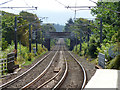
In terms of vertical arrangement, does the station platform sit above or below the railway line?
above

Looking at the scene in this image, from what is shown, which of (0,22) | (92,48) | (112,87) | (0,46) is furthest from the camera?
(0,22)

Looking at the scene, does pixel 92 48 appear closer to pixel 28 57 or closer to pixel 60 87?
pixel 28 57

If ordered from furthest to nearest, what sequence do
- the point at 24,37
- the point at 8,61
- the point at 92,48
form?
the point at 24,37 → the point at 92,48 → the point at 8,61

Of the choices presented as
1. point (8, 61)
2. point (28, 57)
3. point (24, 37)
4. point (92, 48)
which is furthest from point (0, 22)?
point (8, 61)

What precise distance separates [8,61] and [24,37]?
25223mm

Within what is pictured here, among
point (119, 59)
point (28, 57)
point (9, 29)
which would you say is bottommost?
point (28, 57)

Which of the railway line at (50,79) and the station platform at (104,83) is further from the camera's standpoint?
the railway line at (50,79)

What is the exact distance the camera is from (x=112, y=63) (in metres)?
15.6

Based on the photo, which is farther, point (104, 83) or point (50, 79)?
point (50, 79)

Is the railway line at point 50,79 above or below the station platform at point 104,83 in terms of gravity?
below

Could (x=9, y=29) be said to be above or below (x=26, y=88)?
above

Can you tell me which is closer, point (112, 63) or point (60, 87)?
point (60, 87)

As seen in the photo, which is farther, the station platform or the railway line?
the railway line

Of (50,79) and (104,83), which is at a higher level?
(104,83)
